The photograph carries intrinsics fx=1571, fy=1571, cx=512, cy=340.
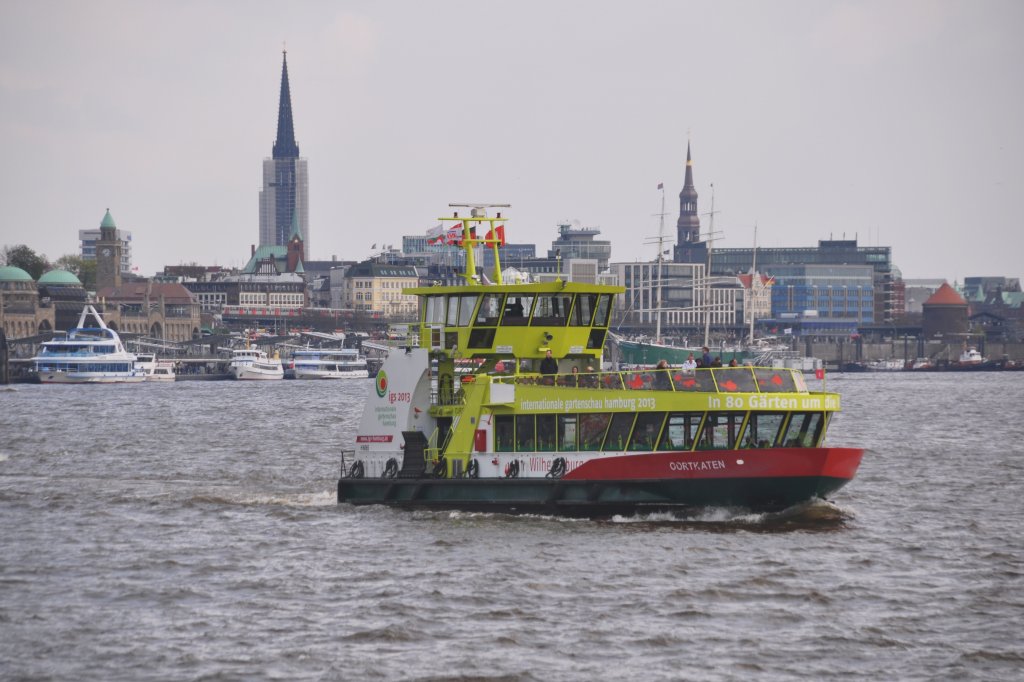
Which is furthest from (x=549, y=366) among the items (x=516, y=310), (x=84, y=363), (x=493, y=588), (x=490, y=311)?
(x=84, y=363)

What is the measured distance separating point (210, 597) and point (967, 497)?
2333 centimetres

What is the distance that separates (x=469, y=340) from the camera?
38.2m

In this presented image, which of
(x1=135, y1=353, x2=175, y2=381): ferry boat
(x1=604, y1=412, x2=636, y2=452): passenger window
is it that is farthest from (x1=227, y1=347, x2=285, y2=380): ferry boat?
(x1=604, y1=412, x2=636, y2=452): passenger window

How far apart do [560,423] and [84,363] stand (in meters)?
143

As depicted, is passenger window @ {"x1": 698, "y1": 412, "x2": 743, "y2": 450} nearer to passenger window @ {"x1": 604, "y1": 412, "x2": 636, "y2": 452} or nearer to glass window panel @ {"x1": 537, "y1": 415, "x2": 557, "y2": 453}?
passenger window @ {"x1": 604, "y1": 412, "x2": 636, "y2": 452}

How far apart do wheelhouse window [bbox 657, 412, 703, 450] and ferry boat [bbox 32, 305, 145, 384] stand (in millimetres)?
143628

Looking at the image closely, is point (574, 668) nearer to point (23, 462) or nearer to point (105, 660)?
point (105, 660)

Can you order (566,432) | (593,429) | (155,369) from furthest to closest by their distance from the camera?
(155,369) < (566,432) < (593,429)

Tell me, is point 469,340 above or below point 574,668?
above

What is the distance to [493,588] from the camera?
28625mm

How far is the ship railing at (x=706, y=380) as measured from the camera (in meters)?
33.8

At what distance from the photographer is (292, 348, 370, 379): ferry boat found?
7421 inches

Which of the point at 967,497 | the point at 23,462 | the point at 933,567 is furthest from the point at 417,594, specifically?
the point at 23,462

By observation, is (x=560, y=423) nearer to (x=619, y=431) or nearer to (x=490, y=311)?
(x=619, y=431)
